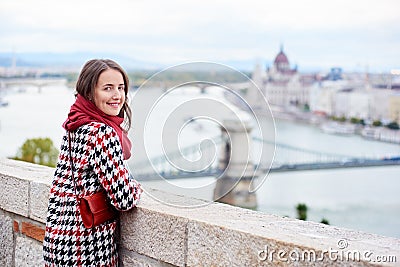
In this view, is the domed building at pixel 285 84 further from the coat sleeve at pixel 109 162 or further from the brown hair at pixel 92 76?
the coat sleeve at pixel 109 162

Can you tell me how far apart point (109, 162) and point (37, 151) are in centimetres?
2181

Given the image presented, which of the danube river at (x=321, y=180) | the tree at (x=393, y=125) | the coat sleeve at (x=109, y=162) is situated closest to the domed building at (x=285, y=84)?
the danube river at (x=321, y=180)

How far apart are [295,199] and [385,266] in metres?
39.0

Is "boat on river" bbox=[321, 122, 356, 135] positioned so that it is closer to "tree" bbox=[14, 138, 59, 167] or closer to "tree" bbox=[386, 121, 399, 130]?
"tree" bbox=[386, 121, 399, 130]

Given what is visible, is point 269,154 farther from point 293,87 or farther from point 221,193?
point 293,87

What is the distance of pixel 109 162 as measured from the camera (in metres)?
1.49

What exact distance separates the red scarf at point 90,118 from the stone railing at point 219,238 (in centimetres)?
20

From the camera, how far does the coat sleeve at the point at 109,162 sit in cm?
149

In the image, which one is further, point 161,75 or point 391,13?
point 391,13

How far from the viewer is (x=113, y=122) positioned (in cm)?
156

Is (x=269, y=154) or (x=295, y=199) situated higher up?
(x=269, y=154)

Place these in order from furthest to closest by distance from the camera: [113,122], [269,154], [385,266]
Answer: [269,154] → [113,122] → [385,266]

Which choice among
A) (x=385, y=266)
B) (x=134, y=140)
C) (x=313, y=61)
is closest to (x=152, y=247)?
(x=134, y=140)

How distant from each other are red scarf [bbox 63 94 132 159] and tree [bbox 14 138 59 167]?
64.2 ft
